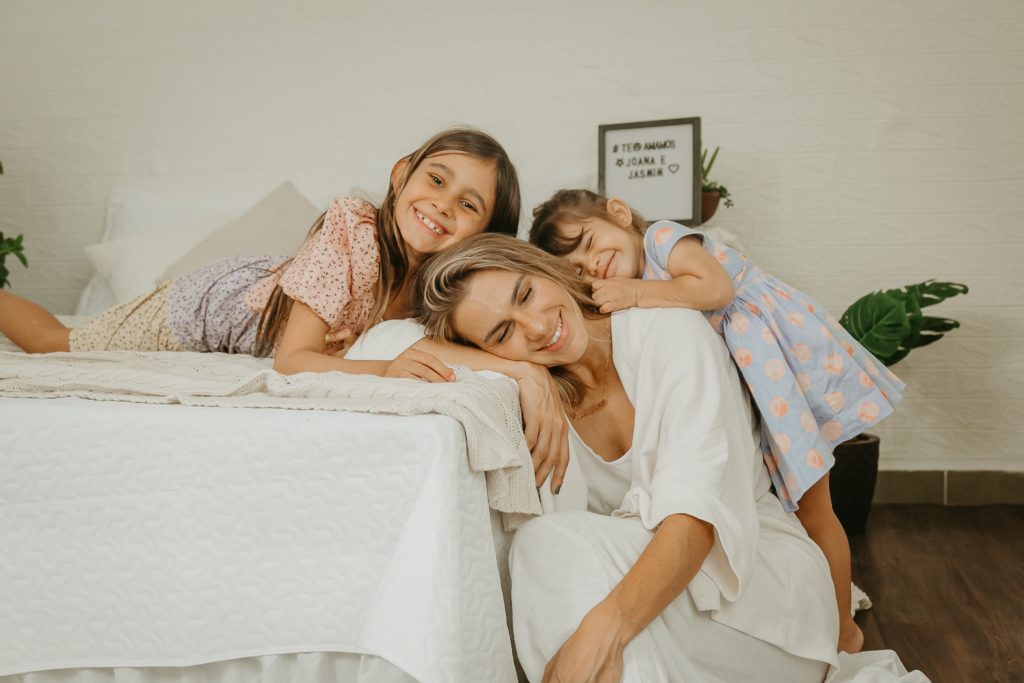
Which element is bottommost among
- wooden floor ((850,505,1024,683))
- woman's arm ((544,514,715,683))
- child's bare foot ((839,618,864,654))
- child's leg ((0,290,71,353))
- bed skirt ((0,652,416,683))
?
wooden floor ((850,505,1024,683))

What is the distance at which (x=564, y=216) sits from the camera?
1.84 metres

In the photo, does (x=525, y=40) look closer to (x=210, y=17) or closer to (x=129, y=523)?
(x=210, y=17)

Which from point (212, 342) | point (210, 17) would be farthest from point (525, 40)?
point (212, 342)

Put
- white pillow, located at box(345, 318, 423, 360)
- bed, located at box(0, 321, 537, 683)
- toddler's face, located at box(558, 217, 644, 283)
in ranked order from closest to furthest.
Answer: bed, located at box(0, 321, 537, 683)
white pillow, located at box(345, 318, 423, 360)
toddler's face, located at box(558, 217, 644, 283)

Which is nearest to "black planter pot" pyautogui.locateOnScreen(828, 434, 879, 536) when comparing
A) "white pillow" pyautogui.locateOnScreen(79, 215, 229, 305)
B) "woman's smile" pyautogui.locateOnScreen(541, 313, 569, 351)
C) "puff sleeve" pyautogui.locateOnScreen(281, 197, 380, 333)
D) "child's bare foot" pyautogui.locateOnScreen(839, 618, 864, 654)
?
"child's bare foot" pyautogui.locateOnScreen(839, 618, 864, 654)

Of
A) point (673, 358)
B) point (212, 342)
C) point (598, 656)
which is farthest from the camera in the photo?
point (212, 342)

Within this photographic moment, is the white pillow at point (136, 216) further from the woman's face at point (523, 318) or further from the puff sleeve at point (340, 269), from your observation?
the woman's face at point (523, 318)

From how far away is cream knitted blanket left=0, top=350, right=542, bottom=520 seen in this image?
1123mm

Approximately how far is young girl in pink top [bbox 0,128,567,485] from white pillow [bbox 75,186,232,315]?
64cm

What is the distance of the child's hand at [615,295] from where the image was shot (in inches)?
60.2

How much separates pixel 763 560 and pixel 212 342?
55.3 inches

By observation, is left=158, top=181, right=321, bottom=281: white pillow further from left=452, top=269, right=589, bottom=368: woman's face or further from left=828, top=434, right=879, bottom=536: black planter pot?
left=828, top=434, right=879, bottom=536: black planter pot

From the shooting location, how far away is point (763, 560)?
1.36 metres

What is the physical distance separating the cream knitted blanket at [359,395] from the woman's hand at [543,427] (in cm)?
3
